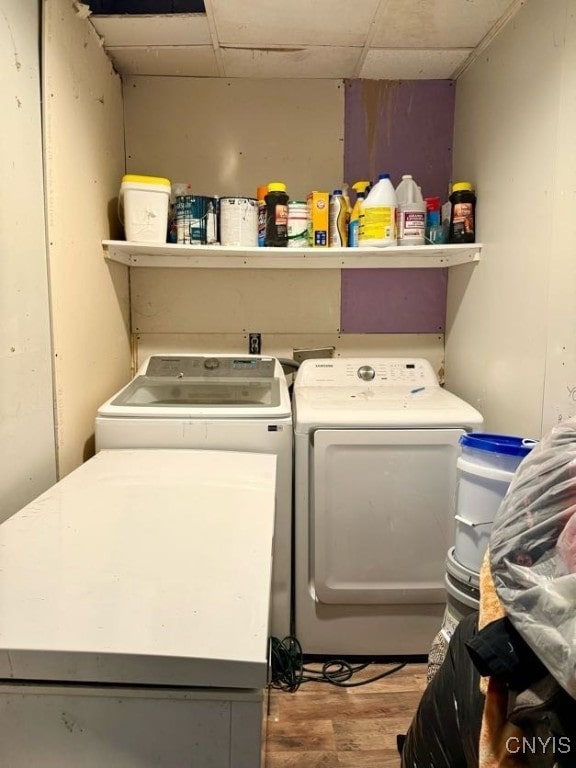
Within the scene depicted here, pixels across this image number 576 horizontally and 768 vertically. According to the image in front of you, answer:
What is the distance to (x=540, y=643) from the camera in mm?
732

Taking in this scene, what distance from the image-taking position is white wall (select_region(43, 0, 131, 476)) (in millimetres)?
1625

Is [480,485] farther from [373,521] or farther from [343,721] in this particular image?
[343,721]

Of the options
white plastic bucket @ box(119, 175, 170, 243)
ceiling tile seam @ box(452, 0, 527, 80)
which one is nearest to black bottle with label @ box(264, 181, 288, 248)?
white plastic bucket @ box(119, 175, 170, 243)

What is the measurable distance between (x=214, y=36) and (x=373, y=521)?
1940 millimetres

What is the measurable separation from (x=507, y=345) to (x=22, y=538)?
1624mm

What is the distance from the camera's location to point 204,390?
2145 millimetres

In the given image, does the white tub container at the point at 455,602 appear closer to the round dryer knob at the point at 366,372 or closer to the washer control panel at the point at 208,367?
the round dryer knob at the point at 366,372

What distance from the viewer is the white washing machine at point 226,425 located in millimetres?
1777

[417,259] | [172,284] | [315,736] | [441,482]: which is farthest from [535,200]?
[315,736]

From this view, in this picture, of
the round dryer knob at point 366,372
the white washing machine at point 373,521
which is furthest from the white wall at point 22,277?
the round dryer knob at point 366,372

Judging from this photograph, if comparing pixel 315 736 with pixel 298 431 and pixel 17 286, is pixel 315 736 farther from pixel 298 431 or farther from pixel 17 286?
pixel 17 286

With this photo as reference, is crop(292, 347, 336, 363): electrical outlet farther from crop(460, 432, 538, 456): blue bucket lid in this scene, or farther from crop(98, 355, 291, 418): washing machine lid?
crop(460, 432, 538, 456): blue bucket lid

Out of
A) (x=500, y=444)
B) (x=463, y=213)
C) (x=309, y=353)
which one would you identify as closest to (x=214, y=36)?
(x=463, y=213)

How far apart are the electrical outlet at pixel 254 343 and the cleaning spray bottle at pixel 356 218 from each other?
62cm
